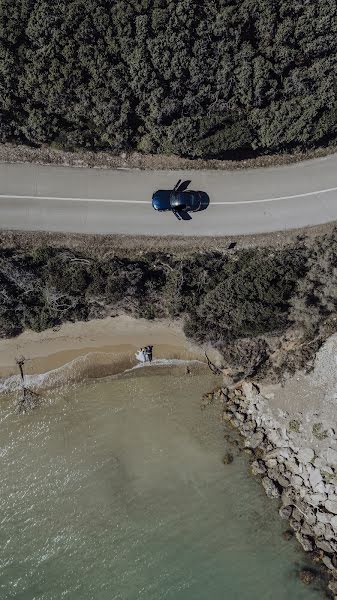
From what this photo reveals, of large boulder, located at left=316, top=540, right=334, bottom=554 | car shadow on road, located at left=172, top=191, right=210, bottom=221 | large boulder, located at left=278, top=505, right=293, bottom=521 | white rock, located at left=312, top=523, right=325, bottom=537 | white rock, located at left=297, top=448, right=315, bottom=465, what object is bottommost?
large boulder, located at left=316, top=540, right=334, bottom=554

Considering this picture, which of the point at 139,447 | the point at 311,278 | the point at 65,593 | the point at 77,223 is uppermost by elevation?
the point at 77,223

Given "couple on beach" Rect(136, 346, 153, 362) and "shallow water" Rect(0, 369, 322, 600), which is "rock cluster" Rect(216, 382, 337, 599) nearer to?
"shallow water" Rect(0, 369, 322, 600)

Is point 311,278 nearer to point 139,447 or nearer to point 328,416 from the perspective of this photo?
point 328,416

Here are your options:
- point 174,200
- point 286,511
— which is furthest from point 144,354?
point 286,511

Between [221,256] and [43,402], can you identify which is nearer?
[221,256]

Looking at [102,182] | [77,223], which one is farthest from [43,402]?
[102,182]

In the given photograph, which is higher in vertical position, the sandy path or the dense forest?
the dense forest

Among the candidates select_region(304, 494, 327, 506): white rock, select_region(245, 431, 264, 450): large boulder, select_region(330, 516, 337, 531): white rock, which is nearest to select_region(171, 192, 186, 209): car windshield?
select_region(245, 431, 264, 450): large boulder
